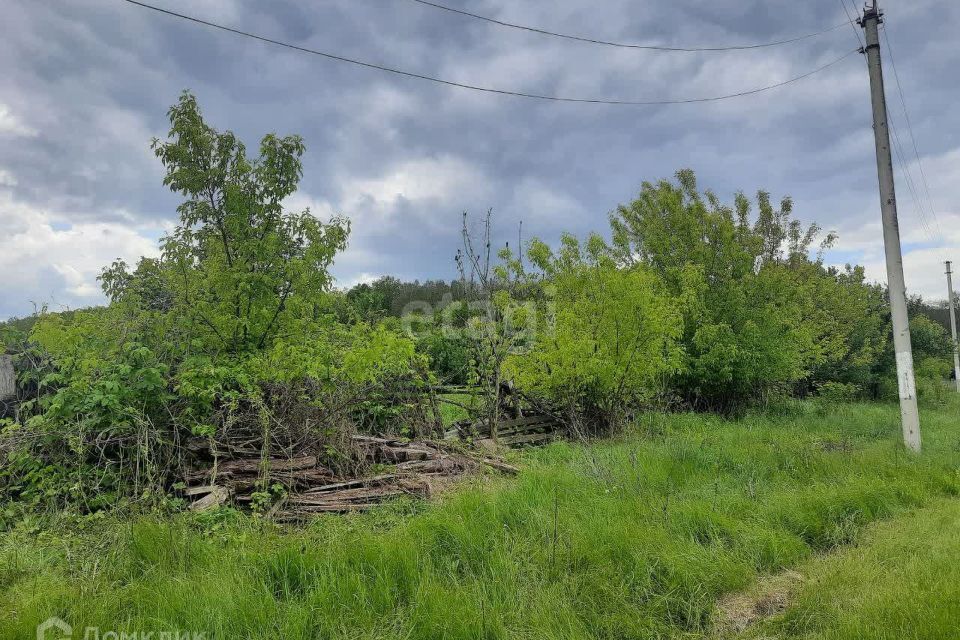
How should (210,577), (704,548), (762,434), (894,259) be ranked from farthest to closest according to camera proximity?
(762,434)
(894,259)
(704,548)
(210,577)

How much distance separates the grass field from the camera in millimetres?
3014

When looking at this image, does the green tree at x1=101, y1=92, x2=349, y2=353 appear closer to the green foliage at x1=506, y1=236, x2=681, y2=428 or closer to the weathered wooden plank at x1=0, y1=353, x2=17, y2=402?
the weathered wooden plank at x1=0, y1=353, x2=17, y2=402

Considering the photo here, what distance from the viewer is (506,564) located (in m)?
3.64

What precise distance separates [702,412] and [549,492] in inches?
370

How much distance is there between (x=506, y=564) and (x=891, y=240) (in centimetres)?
850

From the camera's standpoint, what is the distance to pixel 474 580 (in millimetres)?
3502

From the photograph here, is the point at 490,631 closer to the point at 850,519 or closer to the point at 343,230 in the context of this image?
the point at 850,519

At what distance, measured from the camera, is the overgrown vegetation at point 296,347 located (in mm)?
5363

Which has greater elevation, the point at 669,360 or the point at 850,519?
the point at 669,360

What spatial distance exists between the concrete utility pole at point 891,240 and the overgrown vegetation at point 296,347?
11.1ft

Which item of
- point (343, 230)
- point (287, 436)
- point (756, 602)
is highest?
point (343, 230)

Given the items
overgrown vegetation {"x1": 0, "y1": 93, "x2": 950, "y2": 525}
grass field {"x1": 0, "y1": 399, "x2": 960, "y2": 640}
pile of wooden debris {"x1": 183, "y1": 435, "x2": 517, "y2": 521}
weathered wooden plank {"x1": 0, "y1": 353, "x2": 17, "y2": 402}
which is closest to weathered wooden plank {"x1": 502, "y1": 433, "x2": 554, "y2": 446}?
overgrown vegetation {"x1": 0, "y1": 93, "x2": 950, "y2": 525}

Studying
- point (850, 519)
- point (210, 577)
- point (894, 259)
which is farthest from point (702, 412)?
point (210, 577)

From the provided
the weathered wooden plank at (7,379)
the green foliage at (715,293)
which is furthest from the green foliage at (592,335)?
the weathered wooden plank at (7,379)
